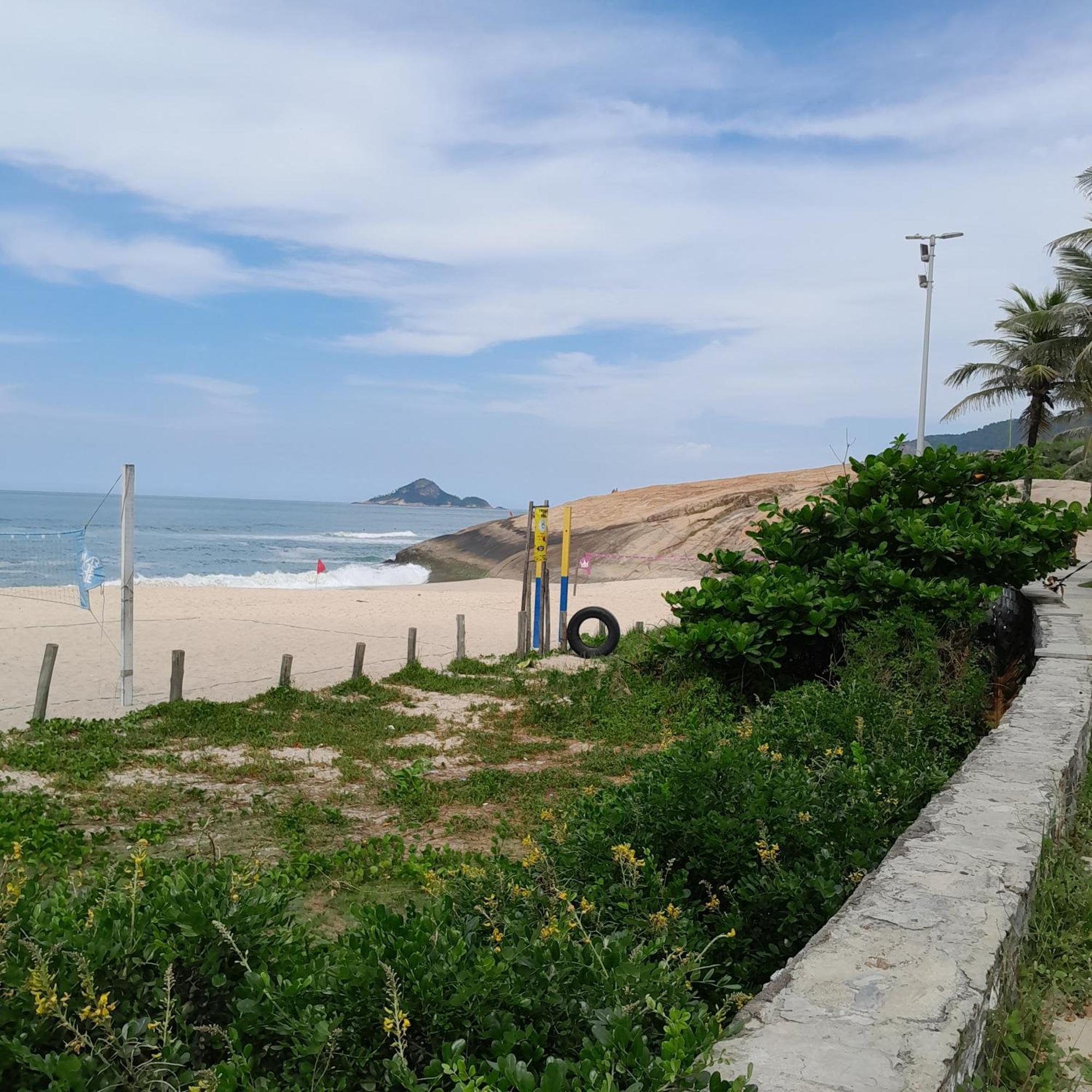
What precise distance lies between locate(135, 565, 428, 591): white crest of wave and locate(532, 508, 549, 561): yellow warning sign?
24.8 m

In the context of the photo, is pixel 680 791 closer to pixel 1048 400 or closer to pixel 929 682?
pixel 929 682

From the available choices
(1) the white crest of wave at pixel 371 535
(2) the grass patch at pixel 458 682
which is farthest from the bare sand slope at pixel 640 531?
(1) the white crest of wave at pixel 371 535

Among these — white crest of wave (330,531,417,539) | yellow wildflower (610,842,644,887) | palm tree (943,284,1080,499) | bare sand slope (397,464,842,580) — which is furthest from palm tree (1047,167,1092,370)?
white crest of wave (330,531,417,539)

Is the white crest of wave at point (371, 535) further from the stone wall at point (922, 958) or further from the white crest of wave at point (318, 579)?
the stone wall at point (922, 958)

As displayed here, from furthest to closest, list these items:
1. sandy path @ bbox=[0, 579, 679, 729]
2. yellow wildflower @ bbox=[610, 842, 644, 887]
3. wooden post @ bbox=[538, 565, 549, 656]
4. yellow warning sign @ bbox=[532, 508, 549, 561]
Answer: yellow warning sign @ bbox=[532, 508, 549, 561]
wooden post @ bbox=[538, 565, 549, 656]
sandy path @ bbox=[0, 579, 679, 729]
yellow wildflower @ bbox=[610, 842, 644, 887]

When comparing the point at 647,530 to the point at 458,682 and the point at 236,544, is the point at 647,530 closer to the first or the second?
the point at 458,682

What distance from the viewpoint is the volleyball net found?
13609 millimetres

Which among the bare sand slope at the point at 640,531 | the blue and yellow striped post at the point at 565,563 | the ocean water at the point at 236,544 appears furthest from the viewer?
the ocean water at the point at 236,544

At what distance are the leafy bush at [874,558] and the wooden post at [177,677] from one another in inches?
244

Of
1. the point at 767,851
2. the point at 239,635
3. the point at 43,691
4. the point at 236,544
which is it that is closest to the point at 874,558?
the point at 767,851

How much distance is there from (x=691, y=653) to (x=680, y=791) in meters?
4.92

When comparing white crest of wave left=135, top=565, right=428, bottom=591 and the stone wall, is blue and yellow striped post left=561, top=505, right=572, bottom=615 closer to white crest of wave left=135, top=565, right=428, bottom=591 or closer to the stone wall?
the stone wall

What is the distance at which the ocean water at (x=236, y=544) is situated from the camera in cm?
4594

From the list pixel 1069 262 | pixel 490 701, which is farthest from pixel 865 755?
pixel 1069 262
